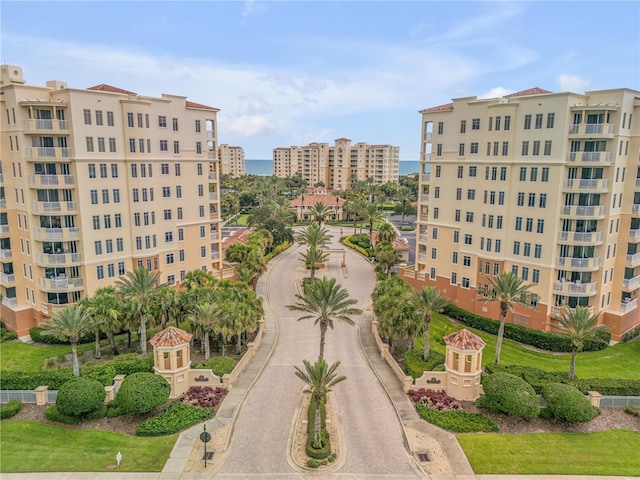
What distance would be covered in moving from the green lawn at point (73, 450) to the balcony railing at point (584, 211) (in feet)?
132

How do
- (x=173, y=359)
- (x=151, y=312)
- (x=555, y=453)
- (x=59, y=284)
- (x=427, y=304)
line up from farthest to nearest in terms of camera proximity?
(x=59, y=284)
(x=151, y=312)
(x=427, y=304)
(x=173, y=359)
(x=555, y=453)

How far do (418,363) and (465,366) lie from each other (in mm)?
4431

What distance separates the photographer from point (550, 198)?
155 feet

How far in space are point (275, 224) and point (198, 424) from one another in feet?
173

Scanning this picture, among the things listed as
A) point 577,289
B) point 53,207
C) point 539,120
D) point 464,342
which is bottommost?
point 464,342

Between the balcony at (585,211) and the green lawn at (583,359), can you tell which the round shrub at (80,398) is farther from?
the balcony at (585,211)

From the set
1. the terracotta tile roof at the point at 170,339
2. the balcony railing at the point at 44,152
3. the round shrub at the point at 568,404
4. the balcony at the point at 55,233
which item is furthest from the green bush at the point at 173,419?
the balcony railing at the point at 44,152

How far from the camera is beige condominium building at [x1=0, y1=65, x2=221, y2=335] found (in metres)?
45.9

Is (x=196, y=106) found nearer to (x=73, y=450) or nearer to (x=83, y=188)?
(x=83, y=188)

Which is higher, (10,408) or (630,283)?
(630,283)

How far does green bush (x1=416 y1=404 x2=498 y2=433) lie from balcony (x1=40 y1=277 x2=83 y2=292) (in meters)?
34.9

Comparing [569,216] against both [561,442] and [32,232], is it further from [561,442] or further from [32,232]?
[32,232]

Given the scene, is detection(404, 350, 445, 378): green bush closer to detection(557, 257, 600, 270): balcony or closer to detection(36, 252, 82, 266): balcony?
detection(557, 257, 600, 270): balcony

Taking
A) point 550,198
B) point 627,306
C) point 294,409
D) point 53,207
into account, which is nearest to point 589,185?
point 550,198
